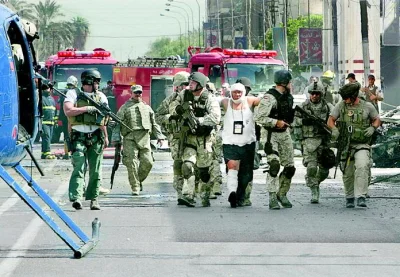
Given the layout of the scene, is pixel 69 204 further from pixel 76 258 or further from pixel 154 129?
pixel 76 258

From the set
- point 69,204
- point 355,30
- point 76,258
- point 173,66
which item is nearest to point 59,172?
point 69,204

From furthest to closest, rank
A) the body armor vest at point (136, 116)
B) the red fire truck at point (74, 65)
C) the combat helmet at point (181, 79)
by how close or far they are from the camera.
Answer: the red fire truck at point (74, 65), the body armor vest at point (136, 116), the combat helmet at point (181, 79)

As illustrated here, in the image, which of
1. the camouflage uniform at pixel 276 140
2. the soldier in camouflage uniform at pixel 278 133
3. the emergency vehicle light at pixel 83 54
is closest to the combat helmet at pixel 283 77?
the soldier in camouflage uniform at pixel 278 133

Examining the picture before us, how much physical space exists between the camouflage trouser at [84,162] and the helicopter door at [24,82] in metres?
4.45

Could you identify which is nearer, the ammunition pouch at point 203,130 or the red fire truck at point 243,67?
the ammunition pouch at point 203,130

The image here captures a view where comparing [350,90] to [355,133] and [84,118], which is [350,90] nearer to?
[355,133]

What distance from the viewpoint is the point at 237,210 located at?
56.6 feet

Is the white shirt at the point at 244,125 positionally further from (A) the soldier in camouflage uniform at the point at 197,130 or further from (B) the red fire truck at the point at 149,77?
(B) the red fire truck at the point at 149,77

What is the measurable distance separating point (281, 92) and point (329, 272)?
22.7ft

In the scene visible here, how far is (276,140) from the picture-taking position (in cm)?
1778

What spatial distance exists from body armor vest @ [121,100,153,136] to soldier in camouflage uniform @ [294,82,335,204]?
2.62 m

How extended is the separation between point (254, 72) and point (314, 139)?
17.2m

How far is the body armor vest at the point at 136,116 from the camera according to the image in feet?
66.6

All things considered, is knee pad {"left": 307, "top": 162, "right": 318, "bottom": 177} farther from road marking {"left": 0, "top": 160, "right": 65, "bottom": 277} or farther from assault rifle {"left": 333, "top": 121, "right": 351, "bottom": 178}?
road marking {"left": 0, "top": 160, "right": 65, "bottom": 277}
